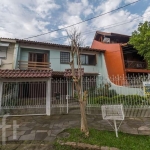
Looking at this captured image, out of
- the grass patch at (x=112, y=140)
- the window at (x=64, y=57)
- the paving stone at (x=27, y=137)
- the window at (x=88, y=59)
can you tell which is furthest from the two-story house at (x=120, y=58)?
the paving stone at (x=27, y=137)

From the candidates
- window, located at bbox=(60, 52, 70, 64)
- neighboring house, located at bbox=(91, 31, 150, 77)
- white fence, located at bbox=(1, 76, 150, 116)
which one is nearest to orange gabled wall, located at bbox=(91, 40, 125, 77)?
neighboring house, located at bbox=(91, 31, 150, 77)

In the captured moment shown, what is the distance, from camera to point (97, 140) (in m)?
3.79

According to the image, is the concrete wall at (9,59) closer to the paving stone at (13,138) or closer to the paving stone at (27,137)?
the paving stone at (13,138)

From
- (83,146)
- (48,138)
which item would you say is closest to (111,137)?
(83,146)

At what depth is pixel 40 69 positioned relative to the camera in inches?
476

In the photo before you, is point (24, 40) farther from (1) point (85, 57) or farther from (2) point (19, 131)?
(2) point (19, 131)

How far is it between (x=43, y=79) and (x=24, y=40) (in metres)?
6.62

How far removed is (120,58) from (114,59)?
796 millimetres

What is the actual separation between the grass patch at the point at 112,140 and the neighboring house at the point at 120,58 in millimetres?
11091

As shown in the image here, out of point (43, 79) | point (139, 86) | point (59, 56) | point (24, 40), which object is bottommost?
point (139, 86)

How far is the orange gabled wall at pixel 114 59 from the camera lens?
14.5 metres

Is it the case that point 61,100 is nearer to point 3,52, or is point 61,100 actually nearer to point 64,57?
point 64,57

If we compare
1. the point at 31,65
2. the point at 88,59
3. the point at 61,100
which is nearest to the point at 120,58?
the point at 88,59

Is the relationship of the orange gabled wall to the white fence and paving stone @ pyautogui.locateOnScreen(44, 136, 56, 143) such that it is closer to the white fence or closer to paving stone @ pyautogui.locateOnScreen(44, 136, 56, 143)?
the white fence
